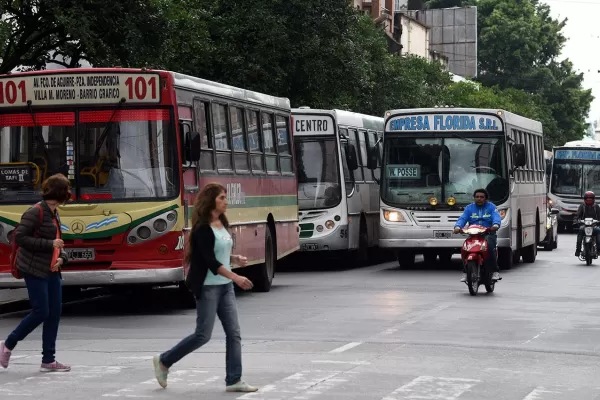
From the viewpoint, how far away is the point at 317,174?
28047 mm

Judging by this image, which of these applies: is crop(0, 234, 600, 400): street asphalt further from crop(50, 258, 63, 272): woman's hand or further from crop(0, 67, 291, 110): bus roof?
crop(0, 67, 291, 110): bus roof

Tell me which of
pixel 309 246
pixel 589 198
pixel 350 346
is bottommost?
pixel 350 346

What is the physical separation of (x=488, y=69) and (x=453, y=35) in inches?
213

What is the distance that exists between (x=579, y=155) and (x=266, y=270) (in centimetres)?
3293

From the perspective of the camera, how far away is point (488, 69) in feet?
349

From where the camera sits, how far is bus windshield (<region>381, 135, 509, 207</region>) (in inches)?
1052

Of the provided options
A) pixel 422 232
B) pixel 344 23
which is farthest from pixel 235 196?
pixel 344 23

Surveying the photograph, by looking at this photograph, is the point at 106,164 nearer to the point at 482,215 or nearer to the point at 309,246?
the point at 482,215

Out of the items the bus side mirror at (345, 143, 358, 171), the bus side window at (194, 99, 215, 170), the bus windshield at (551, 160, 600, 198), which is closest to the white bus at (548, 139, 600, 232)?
the bus windshield at (551, 160, 600, 198)

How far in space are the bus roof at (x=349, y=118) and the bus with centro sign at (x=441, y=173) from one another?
4.35 ft

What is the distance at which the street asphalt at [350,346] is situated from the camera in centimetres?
1058

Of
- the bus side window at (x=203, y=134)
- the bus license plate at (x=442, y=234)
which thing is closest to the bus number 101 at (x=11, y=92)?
the bus side window at (x=203, y=134)

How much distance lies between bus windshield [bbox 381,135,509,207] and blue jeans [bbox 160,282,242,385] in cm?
1657

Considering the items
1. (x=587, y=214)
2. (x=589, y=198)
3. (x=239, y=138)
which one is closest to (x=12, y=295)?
(x=239, y=138)
